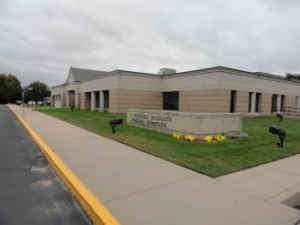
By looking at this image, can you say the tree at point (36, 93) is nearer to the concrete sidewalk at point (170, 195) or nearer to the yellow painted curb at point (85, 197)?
the yellow painted curb at point (85, 197)

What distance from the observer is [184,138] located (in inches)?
340

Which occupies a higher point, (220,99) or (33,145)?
(220,99)

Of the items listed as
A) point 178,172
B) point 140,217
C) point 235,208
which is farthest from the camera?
point 178,172

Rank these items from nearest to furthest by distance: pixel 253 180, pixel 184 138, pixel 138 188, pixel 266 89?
pixel 138 188
pixel 253 180
pixel 184 138
pixel 266 89

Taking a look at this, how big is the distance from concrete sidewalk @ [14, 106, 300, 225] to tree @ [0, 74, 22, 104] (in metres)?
84.1

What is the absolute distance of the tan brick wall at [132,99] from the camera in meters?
22.8

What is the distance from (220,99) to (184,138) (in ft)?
39.1

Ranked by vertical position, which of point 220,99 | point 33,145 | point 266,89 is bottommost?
point 33,145

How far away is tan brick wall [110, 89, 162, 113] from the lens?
22.8m

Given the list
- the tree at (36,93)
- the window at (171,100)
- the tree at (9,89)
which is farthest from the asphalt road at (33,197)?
the tree at (36,93)

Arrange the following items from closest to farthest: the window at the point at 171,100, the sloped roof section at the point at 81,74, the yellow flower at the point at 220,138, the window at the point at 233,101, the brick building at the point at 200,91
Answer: the yellow flower at the point at 220,138 → the brick building at the point at 200,91 → the window at the point at 233,101 → the window at the point at 171,100 → the sloped roof section at the point at 81,74

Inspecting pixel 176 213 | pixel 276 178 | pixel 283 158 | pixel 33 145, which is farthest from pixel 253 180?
pixel 33 145

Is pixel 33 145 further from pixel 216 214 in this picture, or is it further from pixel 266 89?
pixel 266 89

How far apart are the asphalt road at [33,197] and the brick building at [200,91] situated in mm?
17380
